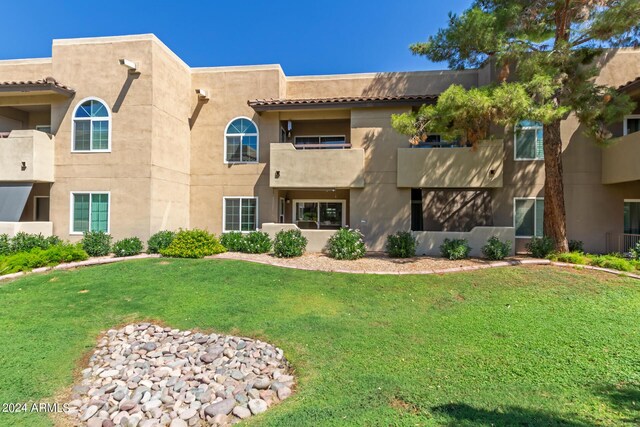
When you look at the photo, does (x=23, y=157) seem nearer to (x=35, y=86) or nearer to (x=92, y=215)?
(x=35, y=86)

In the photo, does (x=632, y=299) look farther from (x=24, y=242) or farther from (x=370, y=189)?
(x=24, y=242)

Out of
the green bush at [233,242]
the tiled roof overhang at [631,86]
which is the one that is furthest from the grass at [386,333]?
the tiled roof overhang at [631,86]

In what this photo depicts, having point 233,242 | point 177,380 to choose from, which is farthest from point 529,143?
point 177,380

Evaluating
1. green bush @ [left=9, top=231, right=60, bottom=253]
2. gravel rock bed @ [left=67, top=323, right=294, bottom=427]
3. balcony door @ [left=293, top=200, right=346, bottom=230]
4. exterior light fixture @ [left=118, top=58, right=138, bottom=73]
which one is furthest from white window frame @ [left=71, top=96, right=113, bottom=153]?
gravel rock bed @ [left=67, top=323, right=294, bottom=427]

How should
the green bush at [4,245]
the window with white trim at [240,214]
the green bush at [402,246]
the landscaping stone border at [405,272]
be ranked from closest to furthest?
1. the landscaping stone border at [405,272]
2. the green bush at [4,245]
3. the green bush at [402,246]
4. the window with white trim at [240,214]

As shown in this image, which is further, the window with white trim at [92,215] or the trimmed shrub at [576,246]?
the window with white trim at [92,215]

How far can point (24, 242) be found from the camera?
13.6 metres

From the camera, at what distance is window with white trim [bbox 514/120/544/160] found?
599 inches

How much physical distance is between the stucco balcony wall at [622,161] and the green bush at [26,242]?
23129 millimetres

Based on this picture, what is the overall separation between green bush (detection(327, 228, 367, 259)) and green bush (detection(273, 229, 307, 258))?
128cm

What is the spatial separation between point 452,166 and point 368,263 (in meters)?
6.23

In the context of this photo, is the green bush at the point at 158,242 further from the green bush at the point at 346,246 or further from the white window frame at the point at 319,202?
the green bush at the point at 346,246

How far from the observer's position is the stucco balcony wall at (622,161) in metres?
12.7

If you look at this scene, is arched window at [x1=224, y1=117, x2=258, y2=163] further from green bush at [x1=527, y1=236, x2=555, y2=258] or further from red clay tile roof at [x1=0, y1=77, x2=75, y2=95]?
green bush at [x1=527, y1=236, x2=555, y2=258]
